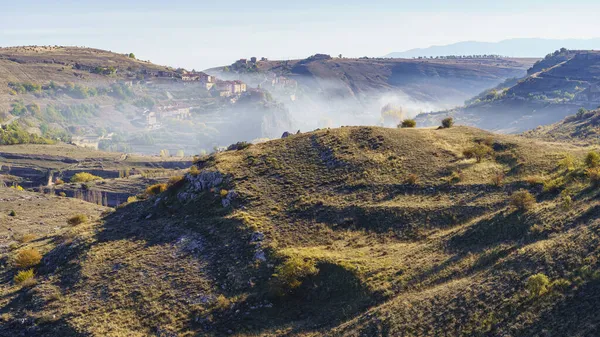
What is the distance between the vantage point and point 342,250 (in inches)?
1490

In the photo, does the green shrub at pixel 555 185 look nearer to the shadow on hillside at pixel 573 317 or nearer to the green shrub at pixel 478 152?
the green shrub at pixel 478 152

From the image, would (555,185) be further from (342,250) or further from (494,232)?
(342,250)

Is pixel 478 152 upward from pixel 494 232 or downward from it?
upward

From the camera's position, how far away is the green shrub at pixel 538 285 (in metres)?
25.3

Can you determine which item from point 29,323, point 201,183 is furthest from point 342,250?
point 29,323

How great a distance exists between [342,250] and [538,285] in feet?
50.6

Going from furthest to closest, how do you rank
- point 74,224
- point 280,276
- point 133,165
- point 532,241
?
1. point 133,165
2. point 74,224
3. point 280,276
4. point 532,241

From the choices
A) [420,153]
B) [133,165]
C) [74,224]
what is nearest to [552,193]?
[420,153]

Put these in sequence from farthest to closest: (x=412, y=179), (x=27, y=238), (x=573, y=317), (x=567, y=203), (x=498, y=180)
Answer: (x=27, y=238), (x=412, y=179), (x=498, y=180), (x=567, y=203), (x=573, y=317)

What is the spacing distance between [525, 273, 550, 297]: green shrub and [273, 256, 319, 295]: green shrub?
555 inches

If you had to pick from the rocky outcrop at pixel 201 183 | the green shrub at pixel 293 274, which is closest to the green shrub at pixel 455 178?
the green shrub at pixel 293 274

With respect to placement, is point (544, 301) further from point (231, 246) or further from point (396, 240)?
point (231, 246)

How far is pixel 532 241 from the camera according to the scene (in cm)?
3131

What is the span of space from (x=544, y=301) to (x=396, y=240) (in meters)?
14.4
